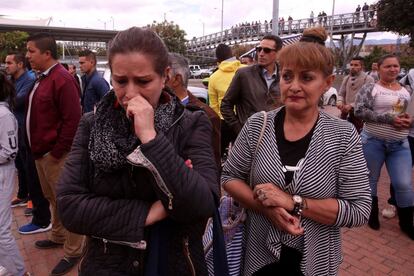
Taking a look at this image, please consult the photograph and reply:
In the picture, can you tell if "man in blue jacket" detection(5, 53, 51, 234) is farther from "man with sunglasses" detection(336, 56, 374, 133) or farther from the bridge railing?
the bridge railing

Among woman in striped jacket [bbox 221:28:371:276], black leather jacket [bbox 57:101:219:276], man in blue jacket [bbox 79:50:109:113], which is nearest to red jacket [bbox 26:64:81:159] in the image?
black leather jacket [bbox 57:101:219:276]

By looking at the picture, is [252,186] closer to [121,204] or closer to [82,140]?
[121,204]

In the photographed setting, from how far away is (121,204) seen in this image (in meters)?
1.41

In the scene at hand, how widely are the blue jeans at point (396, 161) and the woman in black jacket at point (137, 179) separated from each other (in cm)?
315

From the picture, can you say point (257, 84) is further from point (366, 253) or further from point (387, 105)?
point (366, 253)

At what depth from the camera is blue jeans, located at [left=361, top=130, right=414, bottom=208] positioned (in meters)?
3.88

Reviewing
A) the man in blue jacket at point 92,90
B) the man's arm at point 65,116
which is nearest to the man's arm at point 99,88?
the man in blue jacket at point 92,90

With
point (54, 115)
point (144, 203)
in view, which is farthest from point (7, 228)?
point (144, 203)

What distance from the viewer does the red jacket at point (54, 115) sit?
3.34 metres

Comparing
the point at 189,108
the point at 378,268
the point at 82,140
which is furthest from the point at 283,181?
the point at 378,268

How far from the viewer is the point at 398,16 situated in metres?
23.3

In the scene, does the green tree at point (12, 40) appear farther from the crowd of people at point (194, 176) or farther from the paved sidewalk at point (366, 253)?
the crowd of people at point (194, 176)

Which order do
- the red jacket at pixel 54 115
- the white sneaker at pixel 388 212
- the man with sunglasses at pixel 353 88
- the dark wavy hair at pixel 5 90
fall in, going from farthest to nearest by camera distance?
1. the man with sunglasses at pixel 353 88
2. the white sneaker at pixel 388 212
3. the red jacket at pixel 54 115
4. the dark wavy hair at pixel 5 90

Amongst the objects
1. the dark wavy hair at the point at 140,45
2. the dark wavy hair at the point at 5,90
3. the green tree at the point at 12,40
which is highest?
the green tree at the point at 12,40
